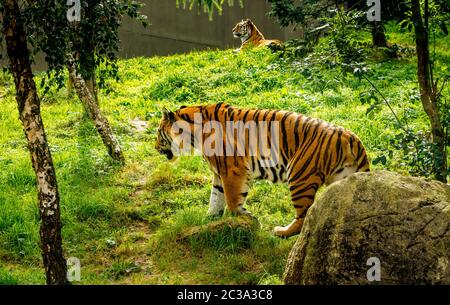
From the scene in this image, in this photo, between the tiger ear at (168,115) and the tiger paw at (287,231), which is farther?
the tiger ear at (168,115)

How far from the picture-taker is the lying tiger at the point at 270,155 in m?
6.68

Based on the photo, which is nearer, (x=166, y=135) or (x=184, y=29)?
(x=166, y=135)

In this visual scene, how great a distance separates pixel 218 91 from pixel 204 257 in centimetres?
619

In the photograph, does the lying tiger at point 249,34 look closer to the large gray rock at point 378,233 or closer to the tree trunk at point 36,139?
the tree trunk at point 36,139

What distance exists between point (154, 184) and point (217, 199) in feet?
5.24

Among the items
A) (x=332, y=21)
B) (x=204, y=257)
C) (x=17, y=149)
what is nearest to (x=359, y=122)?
(x=332, y=21)

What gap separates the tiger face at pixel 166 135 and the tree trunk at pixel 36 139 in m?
2.26

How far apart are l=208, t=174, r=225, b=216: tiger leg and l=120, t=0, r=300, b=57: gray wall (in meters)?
11.9

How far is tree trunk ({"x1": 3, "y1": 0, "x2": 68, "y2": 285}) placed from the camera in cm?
560

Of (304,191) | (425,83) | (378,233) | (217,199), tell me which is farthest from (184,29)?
(378,233)

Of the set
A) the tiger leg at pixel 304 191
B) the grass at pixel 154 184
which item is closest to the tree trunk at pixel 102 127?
the grass at pixel 154 184

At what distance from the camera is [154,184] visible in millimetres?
8820

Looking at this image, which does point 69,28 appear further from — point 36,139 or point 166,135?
point 166,135
